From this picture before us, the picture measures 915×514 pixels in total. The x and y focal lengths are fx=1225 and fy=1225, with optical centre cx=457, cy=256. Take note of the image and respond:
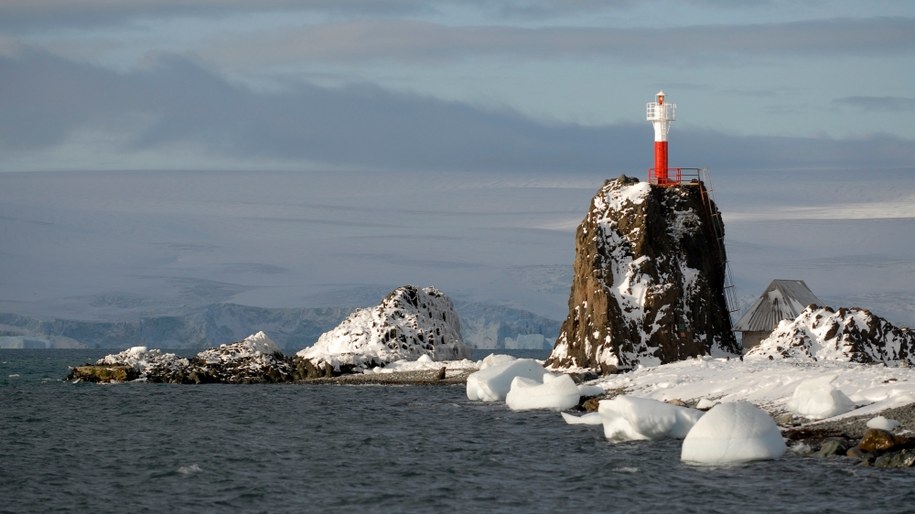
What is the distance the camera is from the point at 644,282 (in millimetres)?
67750

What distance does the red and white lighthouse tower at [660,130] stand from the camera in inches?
2660

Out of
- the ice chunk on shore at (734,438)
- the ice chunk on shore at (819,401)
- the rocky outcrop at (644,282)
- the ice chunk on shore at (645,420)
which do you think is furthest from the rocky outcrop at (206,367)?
the ice chunk on shore at (734,438)

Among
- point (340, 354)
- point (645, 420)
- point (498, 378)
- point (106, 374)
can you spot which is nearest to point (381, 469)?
point (645, 420)

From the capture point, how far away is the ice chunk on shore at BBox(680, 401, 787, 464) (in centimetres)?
3591

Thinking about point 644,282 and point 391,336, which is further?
point 391,336

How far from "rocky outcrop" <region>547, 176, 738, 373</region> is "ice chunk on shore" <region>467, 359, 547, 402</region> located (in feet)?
20.1

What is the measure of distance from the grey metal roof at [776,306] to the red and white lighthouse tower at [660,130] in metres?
8.69

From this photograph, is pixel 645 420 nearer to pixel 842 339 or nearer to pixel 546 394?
pixel 546 394

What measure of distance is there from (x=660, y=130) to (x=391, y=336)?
26679 mm

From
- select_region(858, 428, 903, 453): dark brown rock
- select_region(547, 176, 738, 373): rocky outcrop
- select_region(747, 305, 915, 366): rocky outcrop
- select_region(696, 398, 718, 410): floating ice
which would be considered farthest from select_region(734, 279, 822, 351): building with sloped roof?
select_region(858, 428, 903, 453): dark brown rock

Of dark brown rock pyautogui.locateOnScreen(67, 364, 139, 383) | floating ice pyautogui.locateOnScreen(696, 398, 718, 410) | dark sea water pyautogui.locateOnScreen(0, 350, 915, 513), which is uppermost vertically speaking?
dark brown rock pyautogui.locateOnScreen(67, 364, 139, 383)

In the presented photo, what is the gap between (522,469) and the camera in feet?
122

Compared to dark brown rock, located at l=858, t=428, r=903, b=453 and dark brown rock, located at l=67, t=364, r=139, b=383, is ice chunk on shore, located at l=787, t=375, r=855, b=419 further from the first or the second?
dark brown rock, located at l=67, t=364, r=139, b=383

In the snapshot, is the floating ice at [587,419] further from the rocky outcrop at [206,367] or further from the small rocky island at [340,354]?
the rocky outcrop at [206,367]
